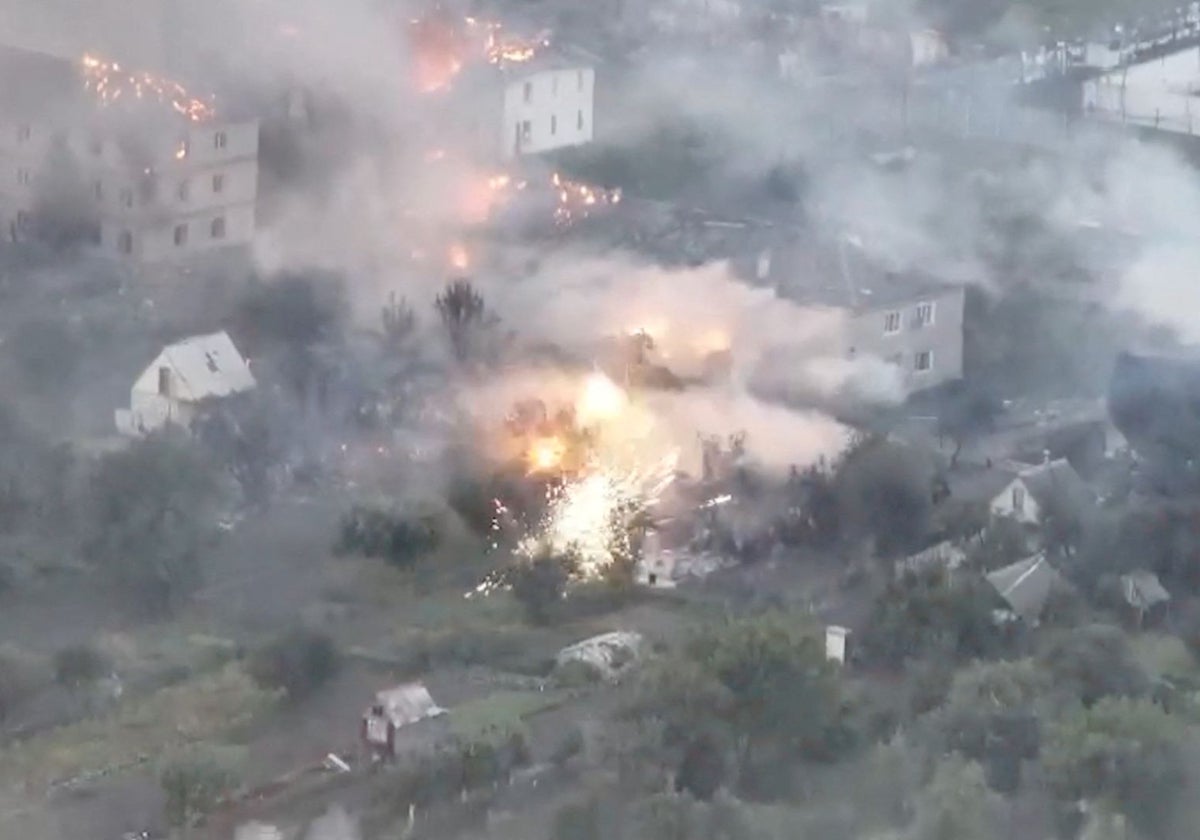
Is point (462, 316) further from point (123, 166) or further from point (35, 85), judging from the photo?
point (35, 85)

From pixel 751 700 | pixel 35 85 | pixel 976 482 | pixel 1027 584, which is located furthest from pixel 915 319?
pixel 35 85

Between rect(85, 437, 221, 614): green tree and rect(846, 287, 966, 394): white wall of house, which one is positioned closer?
rect(85, 437, 221, 614): green tree

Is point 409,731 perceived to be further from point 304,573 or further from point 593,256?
point 593,256

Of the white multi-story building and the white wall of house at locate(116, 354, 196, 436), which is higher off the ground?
the white multi-story building

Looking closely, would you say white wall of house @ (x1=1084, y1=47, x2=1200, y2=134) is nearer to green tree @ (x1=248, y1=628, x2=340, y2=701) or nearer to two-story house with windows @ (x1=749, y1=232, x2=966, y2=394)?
two-story house with windows @ (x1=749, y1=232, x2=966, y2=394)

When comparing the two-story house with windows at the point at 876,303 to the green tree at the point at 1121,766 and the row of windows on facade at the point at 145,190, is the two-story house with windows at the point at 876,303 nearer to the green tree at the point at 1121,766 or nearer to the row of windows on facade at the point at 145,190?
the row of windows on facade at the point at 145,190

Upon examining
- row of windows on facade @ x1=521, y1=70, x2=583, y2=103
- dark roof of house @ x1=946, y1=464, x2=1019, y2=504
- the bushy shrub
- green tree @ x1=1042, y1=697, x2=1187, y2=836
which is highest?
row of windows on facade @ x1=521, y1=70, x2=583, y2=103

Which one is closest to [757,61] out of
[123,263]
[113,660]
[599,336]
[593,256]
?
[593,256]

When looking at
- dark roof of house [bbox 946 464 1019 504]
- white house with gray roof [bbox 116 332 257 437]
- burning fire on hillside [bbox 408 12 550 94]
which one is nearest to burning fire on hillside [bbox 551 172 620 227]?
burning fire on hillside [bbox 408 12 550 94]
